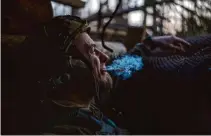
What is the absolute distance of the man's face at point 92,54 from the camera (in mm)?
1300

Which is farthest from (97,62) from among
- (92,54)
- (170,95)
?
(170,95)

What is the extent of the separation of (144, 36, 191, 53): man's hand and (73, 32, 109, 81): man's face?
1.25 feet

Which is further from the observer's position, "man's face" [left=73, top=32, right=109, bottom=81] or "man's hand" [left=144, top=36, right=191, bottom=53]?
"man's hand" [left=144, top=36, right=191, bottom=53]

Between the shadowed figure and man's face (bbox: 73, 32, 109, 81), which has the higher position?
man's face (bbox: 73, 32, 109, 81)

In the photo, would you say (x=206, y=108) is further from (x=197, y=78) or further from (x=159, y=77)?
(x=159, y=77)

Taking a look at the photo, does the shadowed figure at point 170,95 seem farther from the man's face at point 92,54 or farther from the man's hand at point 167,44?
the man's face at point 92,54

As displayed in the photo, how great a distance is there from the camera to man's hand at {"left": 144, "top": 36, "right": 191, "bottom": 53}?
1548 millimetres

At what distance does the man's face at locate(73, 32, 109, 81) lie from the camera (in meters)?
1.30

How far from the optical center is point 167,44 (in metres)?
1.58

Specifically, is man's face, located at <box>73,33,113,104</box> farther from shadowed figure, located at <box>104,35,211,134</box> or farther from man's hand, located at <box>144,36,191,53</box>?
man's hand, located at <box>144,36,191,53</box>

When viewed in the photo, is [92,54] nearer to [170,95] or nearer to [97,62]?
[97,62]

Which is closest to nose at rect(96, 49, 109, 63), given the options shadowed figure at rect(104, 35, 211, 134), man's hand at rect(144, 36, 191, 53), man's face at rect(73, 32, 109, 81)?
man's face at rect(73, 32, 109, 81)

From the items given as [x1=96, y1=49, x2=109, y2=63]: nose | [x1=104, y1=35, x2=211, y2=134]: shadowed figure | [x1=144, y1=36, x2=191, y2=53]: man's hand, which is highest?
[x1=144, y1=36, x2=191, y2=53]: man's hand

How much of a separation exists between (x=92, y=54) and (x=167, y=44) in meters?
0.49
